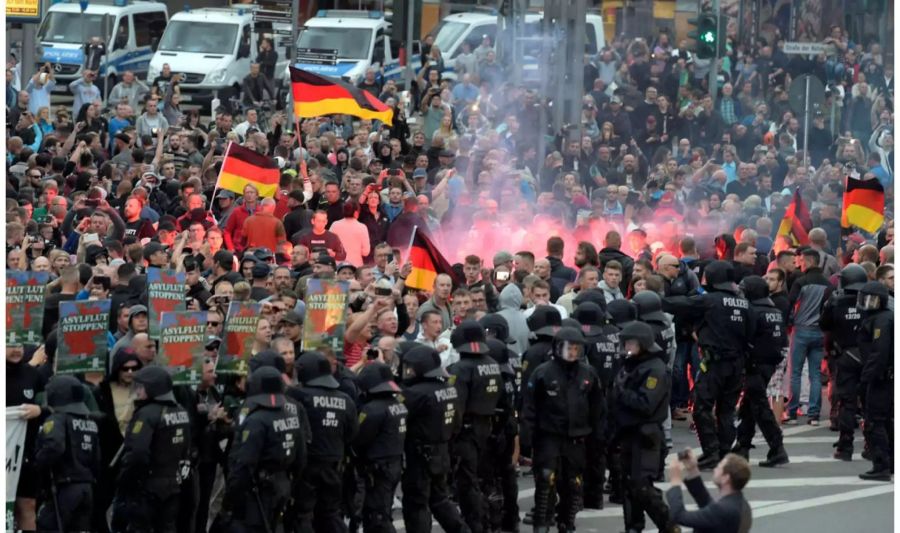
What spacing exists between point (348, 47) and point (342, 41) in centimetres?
21

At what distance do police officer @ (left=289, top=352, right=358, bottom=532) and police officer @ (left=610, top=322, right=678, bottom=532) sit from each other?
230cm

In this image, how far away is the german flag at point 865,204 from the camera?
24.3 meters

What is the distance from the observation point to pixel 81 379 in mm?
14922

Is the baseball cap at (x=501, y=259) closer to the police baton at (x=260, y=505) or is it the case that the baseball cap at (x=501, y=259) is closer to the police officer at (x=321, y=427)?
the police officer at (x=321, y=427)

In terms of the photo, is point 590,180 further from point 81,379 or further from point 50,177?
point 81,379

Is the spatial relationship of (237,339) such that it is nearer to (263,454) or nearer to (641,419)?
(263,454)

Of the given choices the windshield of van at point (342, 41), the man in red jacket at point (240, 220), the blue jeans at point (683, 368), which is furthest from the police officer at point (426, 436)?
the windshield of van at point (342, 41)

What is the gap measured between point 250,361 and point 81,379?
1128 millimetres

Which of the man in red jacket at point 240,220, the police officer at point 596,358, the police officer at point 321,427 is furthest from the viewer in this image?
the man in red jacket at point 240,220

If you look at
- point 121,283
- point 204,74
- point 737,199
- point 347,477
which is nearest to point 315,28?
point 204,74

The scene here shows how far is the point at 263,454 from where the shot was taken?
46.5ft

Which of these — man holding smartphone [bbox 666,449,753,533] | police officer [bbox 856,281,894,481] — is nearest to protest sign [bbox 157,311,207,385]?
man holding smartphone [bbox 666,449,753,533]

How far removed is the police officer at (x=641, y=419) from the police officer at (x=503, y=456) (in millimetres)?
780

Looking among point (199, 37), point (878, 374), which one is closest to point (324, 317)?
point (878, 374)
